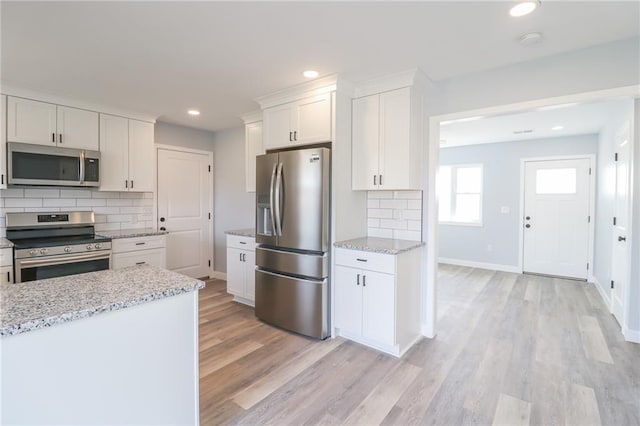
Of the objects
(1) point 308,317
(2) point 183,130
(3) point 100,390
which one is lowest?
(1) point 308,317

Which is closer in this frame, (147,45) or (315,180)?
(147,45)

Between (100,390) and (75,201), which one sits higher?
(75,201)

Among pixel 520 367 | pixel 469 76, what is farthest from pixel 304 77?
pixel 520 367

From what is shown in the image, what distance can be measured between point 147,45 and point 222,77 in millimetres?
703

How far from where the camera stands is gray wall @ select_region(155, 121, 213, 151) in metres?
4.54

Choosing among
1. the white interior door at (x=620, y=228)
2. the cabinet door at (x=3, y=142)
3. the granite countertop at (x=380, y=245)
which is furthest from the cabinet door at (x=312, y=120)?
the white interior door at (x=620, y=228)

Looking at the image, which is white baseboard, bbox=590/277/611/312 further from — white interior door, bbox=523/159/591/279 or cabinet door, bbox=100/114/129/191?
cabinet door, bbox=100/114/129/191

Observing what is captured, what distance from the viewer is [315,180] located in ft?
9.58

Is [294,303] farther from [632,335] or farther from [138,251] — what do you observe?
[632,335]

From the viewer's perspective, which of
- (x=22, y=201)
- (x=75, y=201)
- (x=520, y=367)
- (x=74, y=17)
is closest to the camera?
(x=74, y=17)

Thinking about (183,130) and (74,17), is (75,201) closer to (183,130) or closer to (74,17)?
(183,130)

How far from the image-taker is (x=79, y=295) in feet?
4.52

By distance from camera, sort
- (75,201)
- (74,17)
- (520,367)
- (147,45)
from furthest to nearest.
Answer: (75,201) → (520,367) → (147,45) → (74,17)

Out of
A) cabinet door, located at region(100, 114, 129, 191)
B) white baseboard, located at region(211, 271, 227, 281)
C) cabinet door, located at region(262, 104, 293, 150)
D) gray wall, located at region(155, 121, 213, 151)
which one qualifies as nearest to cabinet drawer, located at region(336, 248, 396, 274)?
cabinet door, located at region(262, 104, 293, 150)
